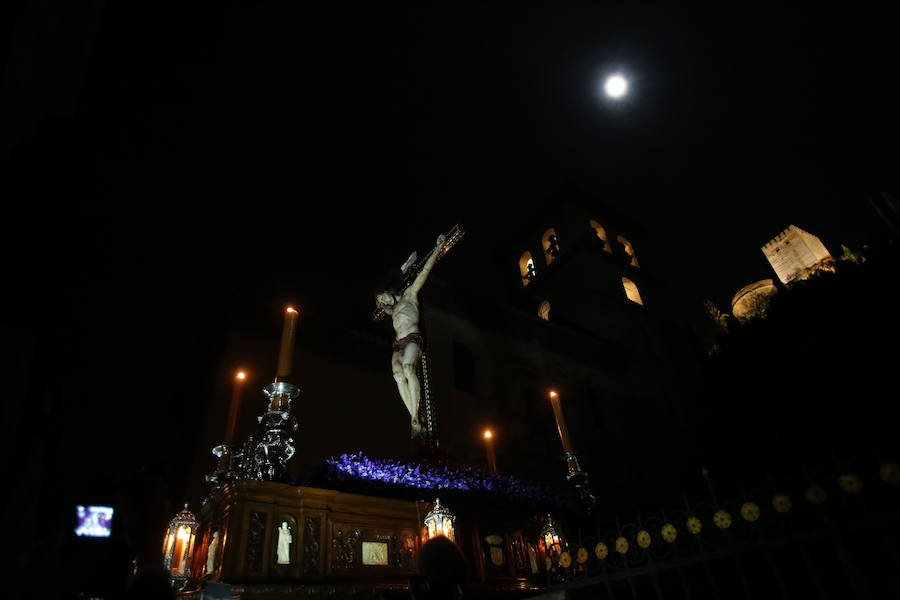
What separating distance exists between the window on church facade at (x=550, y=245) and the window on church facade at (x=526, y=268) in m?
1.22

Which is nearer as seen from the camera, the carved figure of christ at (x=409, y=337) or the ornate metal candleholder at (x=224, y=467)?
the ornate metal candleholder at (x=224, y=467)

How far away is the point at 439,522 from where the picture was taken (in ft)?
13.2

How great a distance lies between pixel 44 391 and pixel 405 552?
10.1m

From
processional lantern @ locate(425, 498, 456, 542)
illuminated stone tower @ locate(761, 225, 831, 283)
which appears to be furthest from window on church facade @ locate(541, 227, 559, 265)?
illuminated stone tower @ locate(761, 225, 831, 283)

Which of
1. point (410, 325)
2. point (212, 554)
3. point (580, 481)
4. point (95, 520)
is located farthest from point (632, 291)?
point (95, 520)

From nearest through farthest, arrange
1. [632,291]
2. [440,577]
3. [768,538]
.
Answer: [440,577] < [768,538] < [632,291]

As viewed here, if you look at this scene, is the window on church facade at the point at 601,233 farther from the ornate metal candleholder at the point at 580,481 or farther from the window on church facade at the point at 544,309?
the ornate metal candleholder at the point at 580,481

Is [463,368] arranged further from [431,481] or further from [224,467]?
[224,467]

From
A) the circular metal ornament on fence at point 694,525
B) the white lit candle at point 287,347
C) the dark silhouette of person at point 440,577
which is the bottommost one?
the dark silhouette of person at point 440,577

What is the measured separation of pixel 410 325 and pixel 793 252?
5185 centimetres

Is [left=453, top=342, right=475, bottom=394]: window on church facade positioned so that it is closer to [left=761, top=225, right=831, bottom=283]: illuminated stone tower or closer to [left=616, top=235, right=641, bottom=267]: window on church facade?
[left=616, top=235, right=641, bottom=267]: window on church facade

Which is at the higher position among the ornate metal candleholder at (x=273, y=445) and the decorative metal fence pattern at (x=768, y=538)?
the ornate metal candleholder at (x=273, y=445)

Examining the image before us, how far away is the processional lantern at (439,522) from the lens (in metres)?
4.02

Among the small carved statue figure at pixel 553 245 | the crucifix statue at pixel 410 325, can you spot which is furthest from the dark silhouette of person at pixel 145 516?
the small carved statue figure at pixel 553 245
